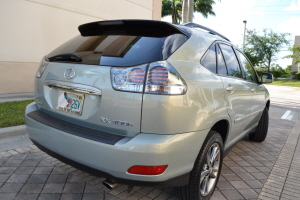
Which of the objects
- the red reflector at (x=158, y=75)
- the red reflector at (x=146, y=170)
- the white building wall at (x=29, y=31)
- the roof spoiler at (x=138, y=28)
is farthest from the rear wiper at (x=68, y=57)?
the white building wall at (x=29, y=31)

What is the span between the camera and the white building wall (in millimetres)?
7535

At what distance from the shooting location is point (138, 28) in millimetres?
2336

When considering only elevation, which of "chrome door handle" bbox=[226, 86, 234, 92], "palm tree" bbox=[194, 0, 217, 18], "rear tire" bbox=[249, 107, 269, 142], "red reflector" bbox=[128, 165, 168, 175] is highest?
"palm tree" bbox=[194, 0, 217, 18]

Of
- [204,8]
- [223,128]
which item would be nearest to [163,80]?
[223,128]

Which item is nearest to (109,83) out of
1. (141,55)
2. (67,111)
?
(141,55)

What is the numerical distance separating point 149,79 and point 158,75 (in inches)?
3.0

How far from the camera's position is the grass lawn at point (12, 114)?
431 centimetres

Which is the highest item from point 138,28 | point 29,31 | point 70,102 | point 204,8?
point 204,8

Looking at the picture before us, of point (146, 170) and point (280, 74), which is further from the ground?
point (280, 74)

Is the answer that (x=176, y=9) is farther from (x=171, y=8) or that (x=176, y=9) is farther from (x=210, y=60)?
(x=210, y=60)

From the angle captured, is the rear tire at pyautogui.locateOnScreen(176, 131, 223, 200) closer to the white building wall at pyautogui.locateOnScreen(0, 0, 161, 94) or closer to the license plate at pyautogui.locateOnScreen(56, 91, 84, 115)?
the license plate at pyautogui.locateOnScreen(56, 91, 84, 115)

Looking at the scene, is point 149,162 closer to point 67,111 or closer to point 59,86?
point 67,111

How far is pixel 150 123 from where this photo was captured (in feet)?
6.26

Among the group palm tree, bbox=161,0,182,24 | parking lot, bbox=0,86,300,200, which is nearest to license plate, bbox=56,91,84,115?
parking lot, bbox=0,86,300,200
